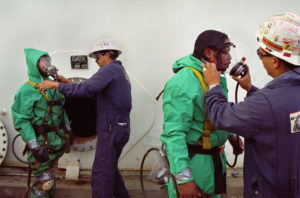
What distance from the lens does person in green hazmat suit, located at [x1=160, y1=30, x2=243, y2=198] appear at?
1.89 meters

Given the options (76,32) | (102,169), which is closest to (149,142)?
(102,169)

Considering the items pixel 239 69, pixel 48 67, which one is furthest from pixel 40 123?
pixel 239 69

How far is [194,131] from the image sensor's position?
6.76ft

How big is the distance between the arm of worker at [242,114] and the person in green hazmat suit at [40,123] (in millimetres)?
2252

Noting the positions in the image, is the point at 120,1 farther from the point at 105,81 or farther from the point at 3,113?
the point at 3,113

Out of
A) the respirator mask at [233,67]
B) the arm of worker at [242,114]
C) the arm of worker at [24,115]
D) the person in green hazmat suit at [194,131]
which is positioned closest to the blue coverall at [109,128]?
the arm of worker at [24,115]

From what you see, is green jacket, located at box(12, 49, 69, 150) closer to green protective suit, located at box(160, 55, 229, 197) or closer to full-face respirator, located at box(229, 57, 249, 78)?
green protective suit, located at box(160, 55, 229, 197)

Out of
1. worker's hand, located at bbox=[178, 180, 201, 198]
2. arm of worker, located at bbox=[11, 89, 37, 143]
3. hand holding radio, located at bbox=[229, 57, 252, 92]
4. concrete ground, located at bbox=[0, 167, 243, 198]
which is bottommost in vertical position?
concrete ground, located at bbox=[0, 167, 243, 198]

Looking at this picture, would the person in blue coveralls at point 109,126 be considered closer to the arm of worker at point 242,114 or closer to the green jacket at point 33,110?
the green jacket at point 33,110

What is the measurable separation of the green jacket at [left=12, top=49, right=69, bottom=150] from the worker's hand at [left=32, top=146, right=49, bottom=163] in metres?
0.13

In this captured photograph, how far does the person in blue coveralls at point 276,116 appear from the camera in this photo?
5.07 ft

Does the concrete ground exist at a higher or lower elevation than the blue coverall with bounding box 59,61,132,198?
lower

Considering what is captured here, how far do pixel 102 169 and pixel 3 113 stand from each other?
2043mm

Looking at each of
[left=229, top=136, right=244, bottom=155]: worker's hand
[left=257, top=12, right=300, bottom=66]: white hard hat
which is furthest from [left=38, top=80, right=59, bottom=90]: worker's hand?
[left=257, top=12, right=300, bottom=66]: white hard hat
